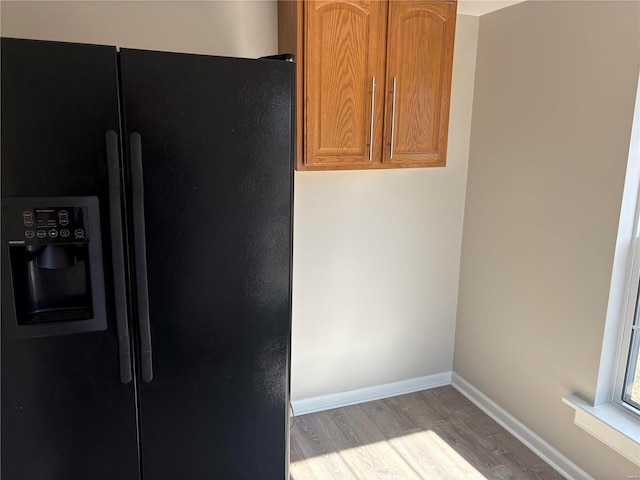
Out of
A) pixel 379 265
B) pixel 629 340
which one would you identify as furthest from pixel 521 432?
pixel 379 265

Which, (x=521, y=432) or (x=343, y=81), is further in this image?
(x=521, y=432)

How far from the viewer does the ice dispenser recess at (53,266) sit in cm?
133

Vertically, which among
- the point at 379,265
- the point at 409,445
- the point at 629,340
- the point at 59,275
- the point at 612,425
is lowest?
the point at 409,445

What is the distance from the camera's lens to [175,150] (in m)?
1.45

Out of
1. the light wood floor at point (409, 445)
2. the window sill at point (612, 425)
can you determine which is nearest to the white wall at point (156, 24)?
the light wood floor at point (409, 445)

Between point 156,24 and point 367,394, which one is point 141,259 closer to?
point 156,24

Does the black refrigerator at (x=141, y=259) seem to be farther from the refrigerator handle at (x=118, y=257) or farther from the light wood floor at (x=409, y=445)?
the light wood floor at (x=409, y=445)

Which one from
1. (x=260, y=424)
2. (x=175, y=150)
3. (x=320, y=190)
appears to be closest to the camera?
(x=175, y=150)

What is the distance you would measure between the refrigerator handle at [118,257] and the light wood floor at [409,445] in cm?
113

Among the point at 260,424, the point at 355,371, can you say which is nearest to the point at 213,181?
the point at 260,424

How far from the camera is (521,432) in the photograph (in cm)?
245

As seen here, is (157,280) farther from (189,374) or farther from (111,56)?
(111,56)

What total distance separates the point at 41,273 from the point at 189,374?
1.85 ft

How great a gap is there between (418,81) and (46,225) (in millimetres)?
1665
